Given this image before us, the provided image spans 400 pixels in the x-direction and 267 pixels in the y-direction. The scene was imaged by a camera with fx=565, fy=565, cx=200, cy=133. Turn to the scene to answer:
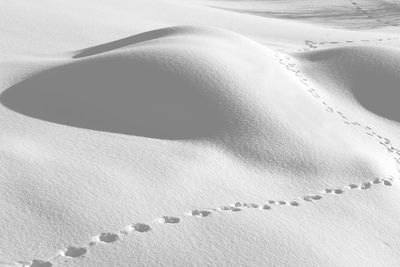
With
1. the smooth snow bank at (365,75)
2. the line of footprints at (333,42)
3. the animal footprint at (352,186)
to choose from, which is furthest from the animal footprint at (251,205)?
the line of footprints at (333,42)

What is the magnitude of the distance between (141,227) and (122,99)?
1599 mm

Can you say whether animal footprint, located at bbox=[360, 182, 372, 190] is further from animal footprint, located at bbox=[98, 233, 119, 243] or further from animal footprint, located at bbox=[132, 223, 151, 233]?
animal footprint, located at bbox=[98, 233, 119, 243]

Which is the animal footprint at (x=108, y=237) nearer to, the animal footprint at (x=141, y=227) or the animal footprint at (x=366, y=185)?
the animal footprint at (x=141, y=227)

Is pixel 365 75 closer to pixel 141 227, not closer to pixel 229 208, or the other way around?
pixel 229 208

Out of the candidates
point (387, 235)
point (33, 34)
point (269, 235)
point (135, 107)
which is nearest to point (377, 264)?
point (387, 235)

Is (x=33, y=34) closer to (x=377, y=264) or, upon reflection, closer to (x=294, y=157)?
(x=294, y=157)

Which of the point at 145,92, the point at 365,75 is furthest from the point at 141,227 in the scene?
the point at 365,75

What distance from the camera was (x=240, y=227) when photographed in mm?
2951

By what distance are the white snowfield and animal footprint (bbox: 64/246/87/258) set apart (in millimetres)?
14

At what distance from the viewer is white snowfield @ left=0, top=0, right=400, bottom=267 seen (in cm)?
274

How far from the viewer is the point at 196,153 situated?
3.66 meters

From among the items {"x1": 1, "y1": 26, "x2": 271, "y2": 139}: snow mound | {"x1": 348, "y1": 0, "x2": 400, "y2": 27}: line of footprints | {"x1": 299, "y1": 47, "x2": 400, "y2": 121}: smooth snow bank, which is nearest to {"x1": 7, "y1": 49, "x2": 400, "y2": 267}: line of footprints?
{"x1": 299, "y1": 47, "x2": 400, "y2": 121}: smooth snow bank

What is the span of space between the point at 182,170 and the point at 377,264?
123 centimetres

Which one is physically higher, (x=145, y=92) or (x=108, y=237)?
(x=145, y=92)
